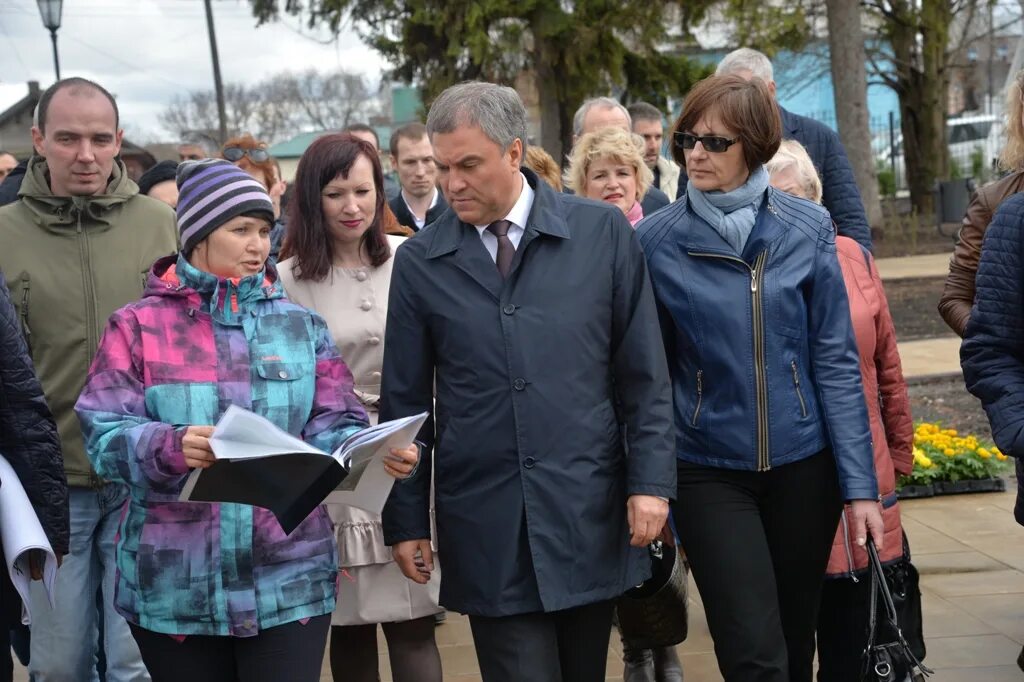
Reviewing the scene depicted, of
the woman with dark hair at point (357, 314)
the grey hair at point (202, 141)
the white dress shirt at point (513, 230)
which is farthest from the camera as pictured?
the grey hair at point (202, 141)

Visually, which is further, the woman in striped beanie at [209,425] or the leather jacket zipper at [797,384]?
the leather jacket zipper at [797,384]

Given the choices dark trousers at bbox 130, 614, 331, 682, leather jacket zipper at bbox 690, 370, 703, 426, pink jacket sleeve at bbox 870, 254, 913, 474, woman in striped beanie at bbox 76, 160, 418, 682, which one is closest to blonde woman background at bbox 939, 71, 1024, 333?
pink jacket sleeve at bbox 870, 254, 913, 474

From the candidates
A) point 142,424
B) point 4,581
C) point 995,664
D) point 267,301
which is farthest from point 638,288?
point 995,664

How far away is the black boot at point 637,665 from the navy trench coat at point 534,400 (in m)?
1.38

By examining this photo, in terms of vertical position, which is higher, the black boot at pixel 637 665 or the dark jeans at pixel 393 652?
the dark jeans at pixel 393 652

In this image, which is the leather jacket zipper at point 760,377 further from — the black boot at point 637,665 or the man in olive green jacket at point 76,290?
the man in olive green jacket at point 76,290

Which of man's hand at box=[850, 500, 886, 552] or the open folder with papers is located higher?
the open folder with papers

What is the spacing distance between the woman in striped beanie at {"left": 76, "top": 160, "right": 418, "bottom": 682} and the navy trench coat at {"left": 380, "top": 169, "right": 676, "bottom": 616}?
222mm

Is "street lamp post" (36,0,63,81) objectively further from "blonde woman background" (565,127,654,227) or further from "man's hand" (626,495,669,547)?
"man's hand" (626,495,669,547)

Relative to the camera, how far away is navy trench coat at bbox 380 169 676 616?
342 cm

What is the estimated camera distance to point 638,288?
3570 millimetres

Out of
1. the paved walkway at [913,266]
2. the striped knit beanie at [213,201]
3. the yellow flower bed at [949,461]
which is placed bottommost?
the paved walkway at [913,266]

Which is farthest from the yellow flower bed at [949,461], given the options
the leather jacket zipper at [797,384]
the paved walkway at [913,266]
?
the paved walkway at [913,266]

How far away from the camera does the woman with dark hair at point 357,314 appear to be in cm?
415
